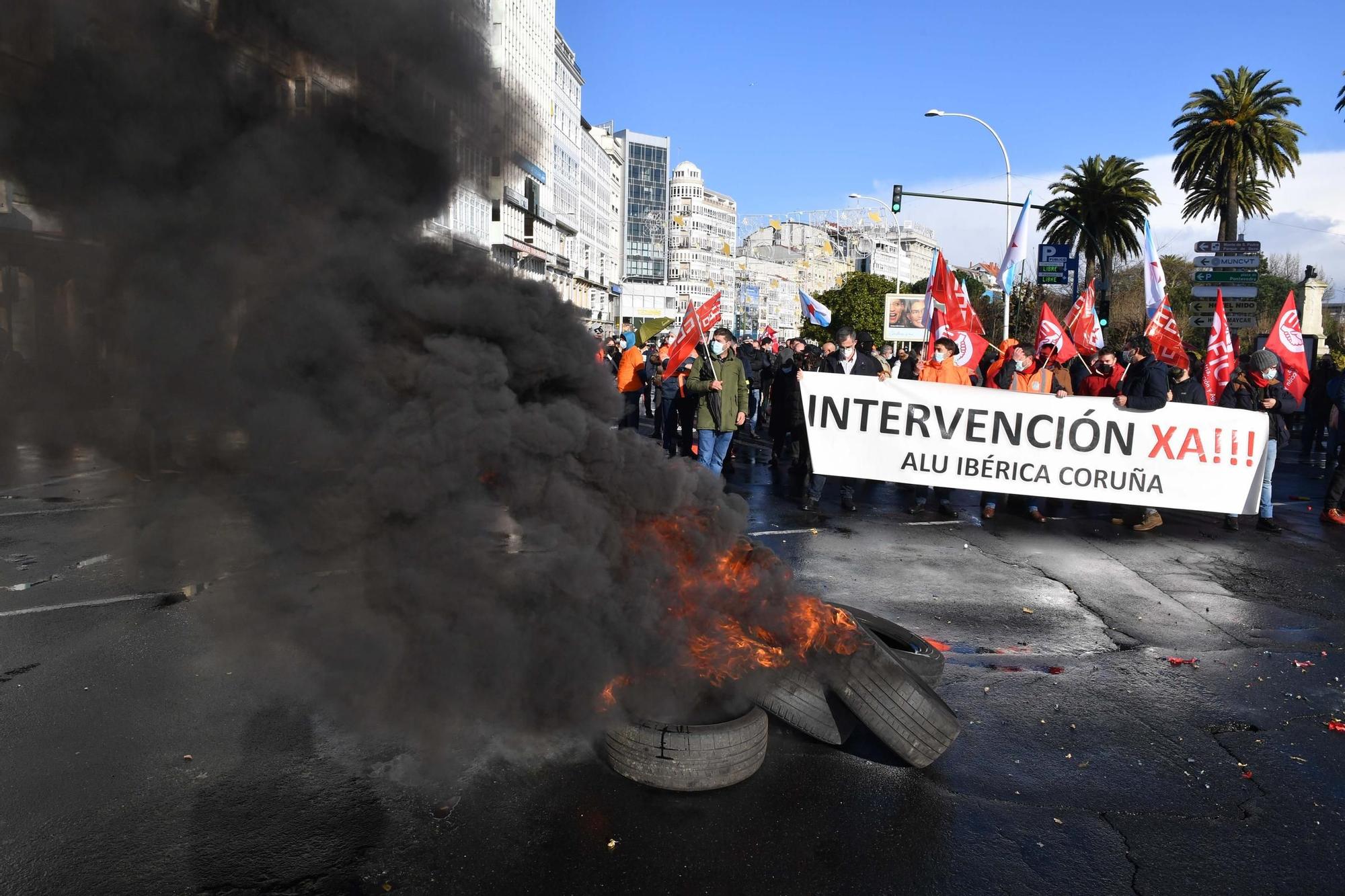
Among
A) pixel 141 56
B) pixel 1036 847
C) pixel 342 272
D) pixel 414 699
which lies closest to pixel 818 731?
pixel 1036 847

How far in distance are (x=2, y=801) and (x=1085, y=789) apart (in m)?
4.64

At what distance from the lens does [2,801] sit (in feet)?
12.3

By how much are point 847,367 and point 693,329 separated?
261 centimetres

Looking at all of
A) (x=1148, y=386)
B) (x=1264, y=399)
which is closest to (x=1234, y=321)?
(x=1264, y=399)

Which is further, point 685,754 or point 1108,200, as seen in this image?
point 1108,200

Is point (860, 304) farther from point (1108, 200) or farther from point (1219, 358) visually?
point (1219, 358)

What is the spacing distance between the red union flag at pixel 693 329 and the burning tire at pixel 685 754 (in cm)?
842

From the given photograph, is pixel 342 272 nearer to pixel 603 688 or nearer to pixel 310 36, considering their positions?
pixel 310 36

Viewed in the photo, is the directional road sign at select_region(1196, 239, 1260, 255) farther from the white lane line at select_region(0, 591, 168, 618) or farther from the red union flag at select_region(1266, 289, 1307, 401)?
the white lane line at select_region(0, 591, 168, 618)

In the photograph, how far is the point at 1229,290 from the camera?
2881 cm

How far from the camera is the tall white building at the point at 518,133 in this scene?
4.33m

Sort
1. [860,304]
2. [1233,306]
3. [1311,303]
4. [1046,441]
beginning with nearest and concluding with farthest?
[1046,441] < [1233,306] < [1311,303] < [860,304]

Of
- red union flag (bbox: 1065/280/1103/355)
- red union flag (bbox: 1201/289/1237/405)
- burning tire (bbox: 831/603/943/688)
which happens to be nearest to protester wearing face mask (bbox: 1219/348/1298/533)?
red union flag (bbox: 1201/289/1237/405)

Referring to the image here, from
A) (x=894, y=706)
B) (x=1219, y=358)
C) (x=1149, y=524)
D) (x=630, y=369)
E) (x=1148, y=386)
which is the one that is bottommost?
(x=1149, y=524)
